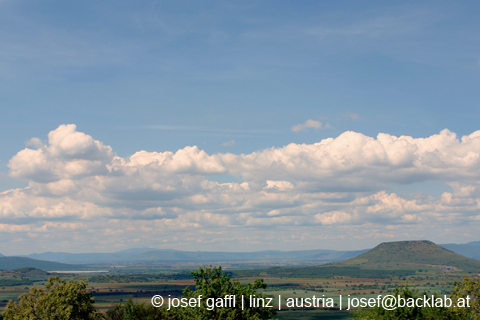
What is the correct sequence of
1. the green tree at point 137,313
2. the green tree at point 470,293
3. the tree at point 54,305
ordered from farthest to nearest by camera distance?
the green tree at point 137,313, the tree at point 54,305, the green tree at point 470,293

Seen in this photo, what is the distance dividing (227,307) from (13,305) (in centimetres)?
3190

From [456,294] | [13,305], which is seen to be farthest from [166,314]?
[456,294]

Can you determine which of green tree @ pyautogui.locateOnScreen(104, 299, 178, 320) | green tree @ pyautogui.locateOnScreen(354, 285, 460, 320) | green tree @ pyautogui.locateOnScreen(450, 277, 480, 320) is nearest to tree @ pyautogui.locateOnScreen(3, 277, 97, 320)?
green tree @ pyautogui.locateOnScreen(104, 299, 178, 320)

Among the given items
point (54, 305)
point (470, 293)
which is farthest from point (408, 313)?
point (54, 305)

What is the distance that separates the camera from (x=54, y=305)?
63250mm

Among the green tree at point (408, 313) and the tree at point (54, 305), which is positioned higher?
the tree at point (54, 305)

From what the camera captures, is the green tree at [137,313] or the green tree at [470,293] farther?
the green tree at [137,313]

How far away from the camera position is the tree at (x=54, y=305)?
6203cm

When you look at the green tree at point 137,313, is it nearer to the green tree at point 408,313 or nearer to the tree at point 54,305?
the tree at point 54,305

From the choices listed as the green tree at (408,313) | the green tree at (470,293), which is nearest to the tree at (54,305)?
the green tree at (408,313)

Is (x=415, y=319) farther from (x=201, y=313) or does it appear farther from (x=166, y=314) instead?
(x=166, y=314)

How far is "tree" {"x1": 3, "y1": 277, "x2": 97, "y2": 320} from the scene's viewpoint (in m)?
62.0

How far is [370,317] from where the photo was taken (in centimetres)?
6825

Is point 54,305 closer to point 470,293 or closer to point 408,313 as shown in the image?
point 408,313
